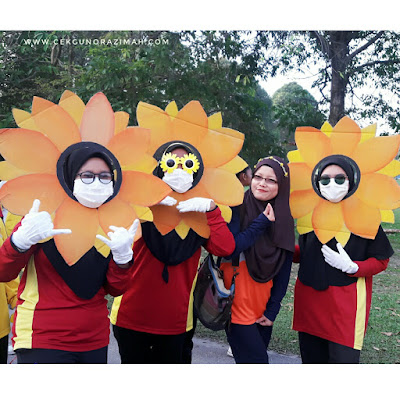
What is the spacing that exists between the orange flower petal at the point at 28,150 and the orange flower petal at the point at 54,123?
0.03 m

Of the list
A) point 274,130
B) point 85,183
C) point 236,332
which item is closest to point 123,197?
point 85,183

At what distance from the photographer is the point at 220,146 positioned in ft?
8.44

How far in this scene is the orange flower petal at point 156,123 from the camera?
2.49m

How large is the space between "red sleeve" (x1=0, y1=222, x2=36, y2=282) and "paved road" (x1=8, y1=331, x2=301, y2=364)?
57.7 inches

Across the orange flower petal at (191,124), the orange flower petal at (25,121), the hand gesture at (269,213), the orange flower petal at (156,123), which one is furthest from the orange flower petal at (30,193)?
the hand gesture at (269,213)

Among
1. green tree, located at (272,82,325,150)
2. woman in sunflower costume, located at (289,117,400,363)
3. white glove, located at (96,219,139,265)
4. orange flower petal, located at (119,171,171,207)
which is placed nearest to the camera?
white glove, located at (96,219,139,265)

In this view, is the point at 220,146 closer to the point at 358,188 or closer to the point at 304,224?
the point at 304,224

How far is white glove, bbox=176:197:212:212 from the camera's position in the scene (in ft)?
7.81

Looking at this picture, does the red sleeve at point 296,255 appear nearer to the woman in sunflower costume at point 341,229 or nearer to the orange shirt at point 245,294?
the woman in sunflower costume at point 341,229

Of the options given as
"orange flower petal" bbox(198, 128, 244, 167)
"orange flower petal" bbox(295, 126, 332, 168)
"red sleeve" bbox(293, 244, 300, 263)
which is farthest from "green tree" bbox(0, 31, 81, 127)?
"red sleeve" bbox(293, 244, 300, 263)

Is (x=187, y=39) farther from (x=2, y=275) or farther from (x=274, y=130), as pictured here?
(x=2, y=275)

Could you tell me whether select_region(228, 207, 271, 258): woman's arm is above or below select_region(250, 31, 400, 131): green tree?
below

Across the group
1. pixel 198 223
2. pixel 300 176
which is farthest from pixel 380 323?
pixel 198 223

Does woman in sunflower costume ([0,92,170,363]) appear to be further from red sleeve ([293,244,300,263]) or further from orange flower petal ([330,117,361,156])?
orange flower petal ([330,117,361,156])
